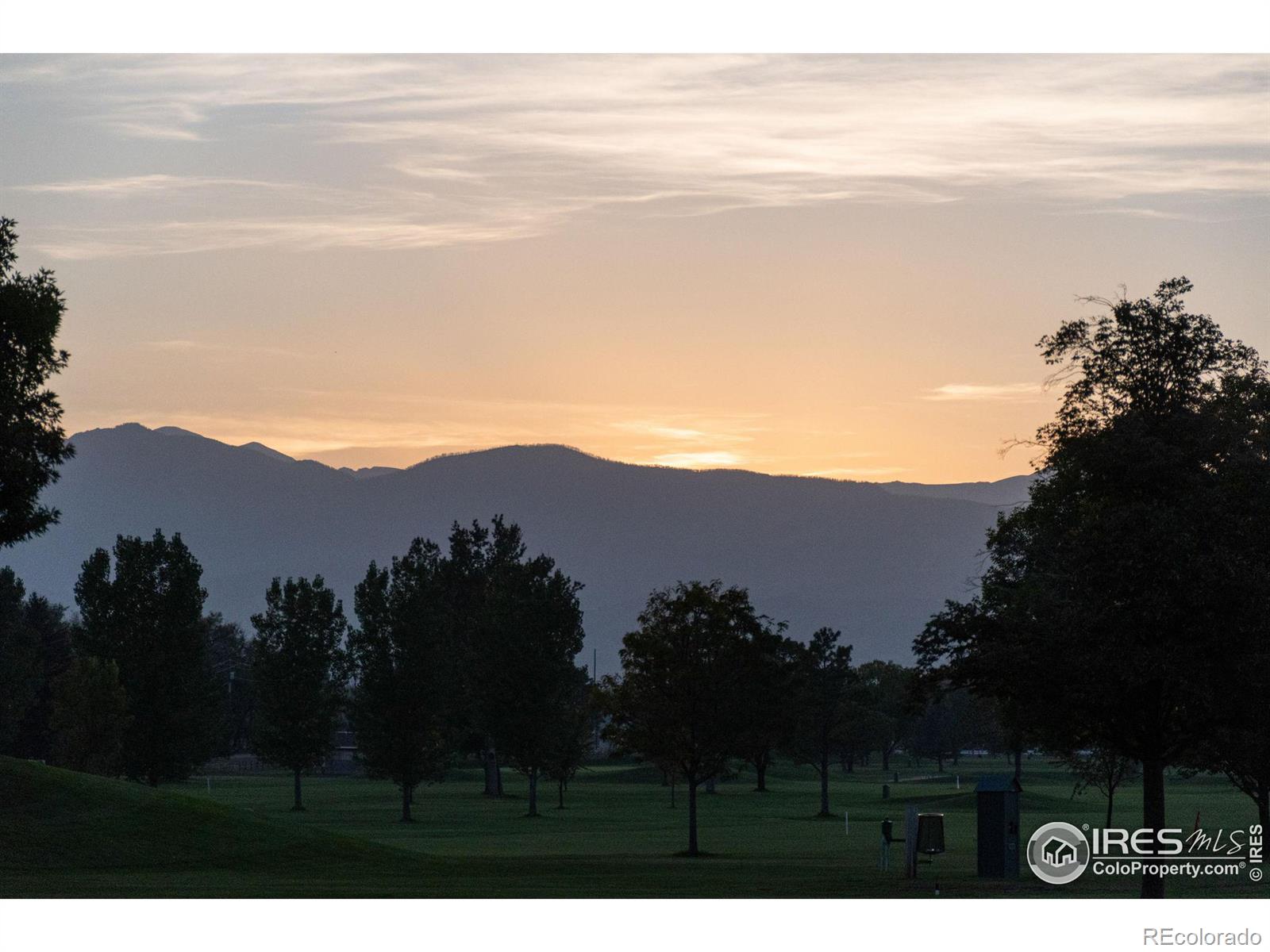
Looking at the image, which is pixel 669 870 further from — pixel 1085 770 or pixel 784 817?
pixel 784 817

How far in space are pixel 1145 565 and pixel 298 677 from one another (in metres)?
81.9

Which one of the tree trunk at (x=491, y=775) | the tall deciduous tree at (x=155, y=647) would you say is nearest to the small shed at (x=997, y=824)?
the tall deciduous tree at (x=155, y=647)

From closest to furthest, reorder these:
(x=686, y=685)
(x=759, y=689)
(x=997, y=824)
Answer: (x=997, y=824), (x=686, y=685), (x=759, y=689)

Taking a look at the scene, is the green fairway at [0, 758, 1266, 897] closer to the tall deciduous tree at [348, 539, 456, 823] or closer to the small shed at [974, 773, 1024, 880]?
the small shed at [974, 773, 1024, 880]

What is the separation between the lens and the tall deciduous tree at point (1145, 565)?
83.8 feet

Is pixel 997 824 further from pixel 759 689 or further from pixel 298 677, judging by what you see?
pixel 298 677

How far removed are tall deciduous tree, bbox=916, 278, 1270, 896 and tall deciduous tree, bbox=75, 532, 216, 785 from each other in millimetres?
65129

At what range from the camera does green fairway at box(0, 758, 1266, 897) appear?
110 feet

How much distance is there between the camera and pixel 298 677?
331 ft

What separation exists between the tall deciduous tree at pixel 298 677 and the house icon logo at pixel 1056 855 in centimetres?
6874

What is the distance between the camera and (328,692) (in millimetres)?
105000

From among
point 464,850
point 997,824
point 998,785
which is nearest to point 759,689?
point 464,850

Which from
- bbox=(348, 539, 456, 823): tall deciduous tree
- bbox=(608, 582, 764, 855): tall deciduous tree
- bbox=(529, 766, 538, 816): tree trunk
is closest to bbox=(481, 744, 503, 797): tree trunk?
bbox=(348, 539, 456, 823): tall deciduous tree
